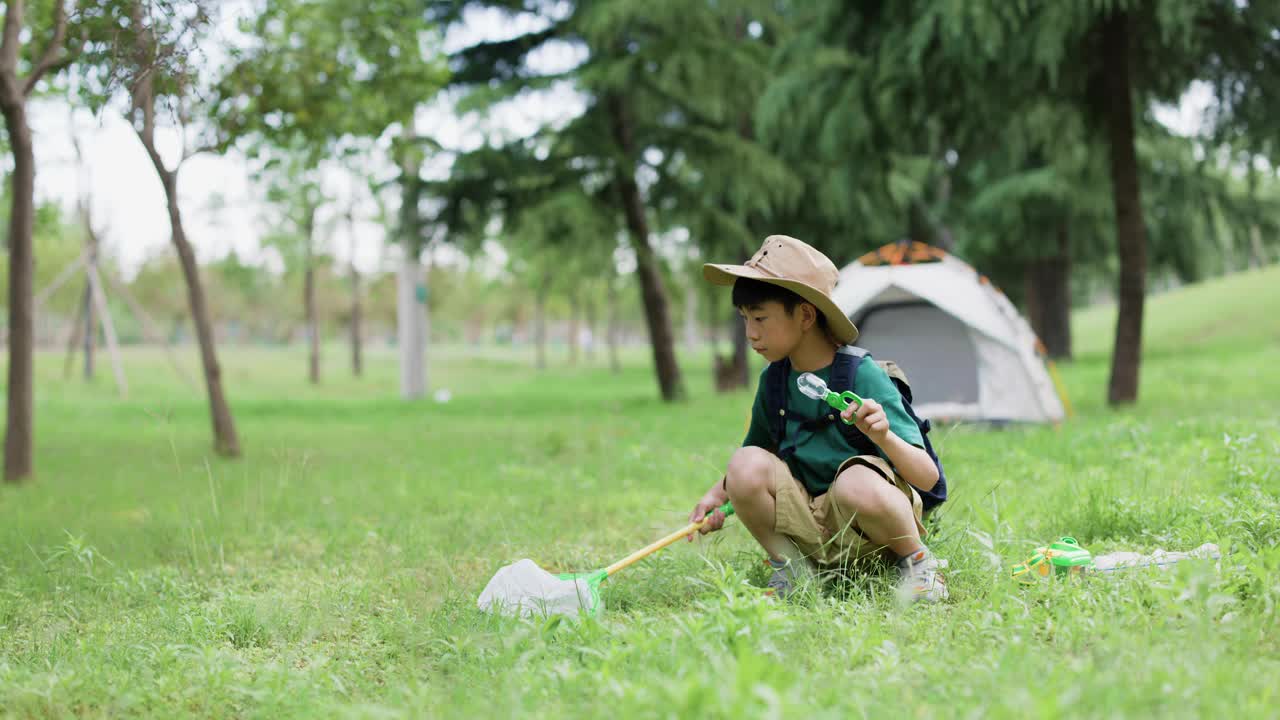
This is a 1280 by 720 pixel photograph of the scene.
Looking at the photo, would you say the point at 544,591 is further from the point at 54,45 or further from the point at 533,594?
the point at 54,45

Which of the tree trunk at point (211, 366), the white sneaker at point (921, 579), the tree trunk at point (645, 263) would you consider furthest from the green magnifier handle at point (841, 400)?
the tree trunk at point (645, 263)

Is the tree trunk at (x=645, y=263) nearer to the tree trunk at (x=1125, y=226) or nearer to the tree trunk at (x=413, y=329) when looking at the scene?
the tree trunk at (x=1125, y=226)

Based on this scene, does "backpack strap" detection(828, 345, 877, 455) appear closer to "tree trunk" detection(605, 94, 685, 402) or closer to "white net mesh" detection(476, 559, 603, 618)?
"white net mesh" detection(476, 559, 603, 618)

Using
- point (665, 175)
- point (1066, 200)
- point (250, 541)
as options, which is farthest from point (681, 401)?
point (250, 541)

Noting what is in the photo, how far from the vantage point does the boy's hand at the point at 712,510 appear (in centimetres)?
331

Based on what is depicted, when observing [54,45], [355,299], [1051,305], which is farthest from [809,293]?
[355,299]

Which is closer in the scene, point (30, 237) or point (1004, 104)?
point (30, 237)

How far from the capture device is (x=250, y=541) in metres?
4.80

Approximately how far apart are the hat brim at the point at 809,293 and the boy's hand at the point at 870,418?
0.25 meters

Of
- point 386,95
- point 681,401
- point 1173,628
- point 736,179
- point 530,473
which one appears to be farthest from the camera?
point 681,401

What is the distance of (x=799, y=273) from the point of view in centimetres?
315

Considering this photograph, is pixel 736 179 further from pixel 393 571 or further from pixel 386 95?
pixel 393 571

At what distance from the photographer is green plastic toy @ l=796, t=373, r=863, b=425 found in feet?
9.64

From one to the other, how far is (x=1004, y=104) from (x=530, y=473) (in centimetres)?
586
